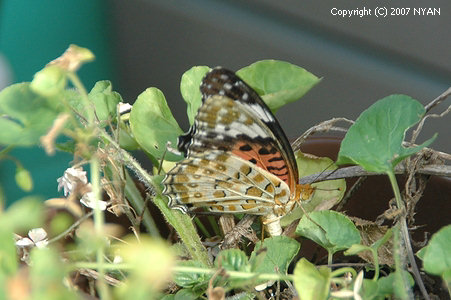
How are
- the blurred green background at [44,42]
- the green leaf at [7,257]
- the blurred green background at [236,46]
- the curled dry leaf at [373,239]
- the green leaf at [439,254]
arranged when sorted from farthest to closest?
1. the blurred green background at [44,42]
2. the blurred green background at [236,46]
3. the curled dry leaf at [373,239]
4. the green leaf at [439,254]
5. the green leaf at [7,257]

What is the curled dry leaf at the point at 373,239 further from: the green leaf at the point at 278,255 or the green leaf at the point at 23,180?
the green leaf at the point at 23,180

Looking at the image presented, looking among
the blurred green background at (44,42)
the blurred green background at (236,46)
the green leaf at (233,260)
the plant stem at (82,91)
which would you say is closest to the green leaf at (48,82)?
the plant stem at (82,91)

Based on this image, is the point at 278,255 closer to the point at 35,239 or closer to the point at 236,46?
the point at 35,239

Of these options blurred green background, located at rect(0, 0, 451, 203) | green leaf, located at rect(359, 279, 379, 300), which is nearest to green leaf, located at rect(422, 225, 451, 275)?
green leaf, located at rect(359, 279, 379, 300)

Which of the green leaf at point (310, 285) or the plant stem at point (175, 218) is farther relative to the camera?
the plant stem at point (175, 218)

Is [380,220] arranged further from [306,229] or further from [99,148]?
[99,148]

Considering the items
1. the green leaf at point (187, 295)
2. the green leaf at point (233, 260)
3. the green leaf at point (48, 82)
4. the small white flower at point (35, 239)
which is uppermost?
the green leaf at point (48, 82)
